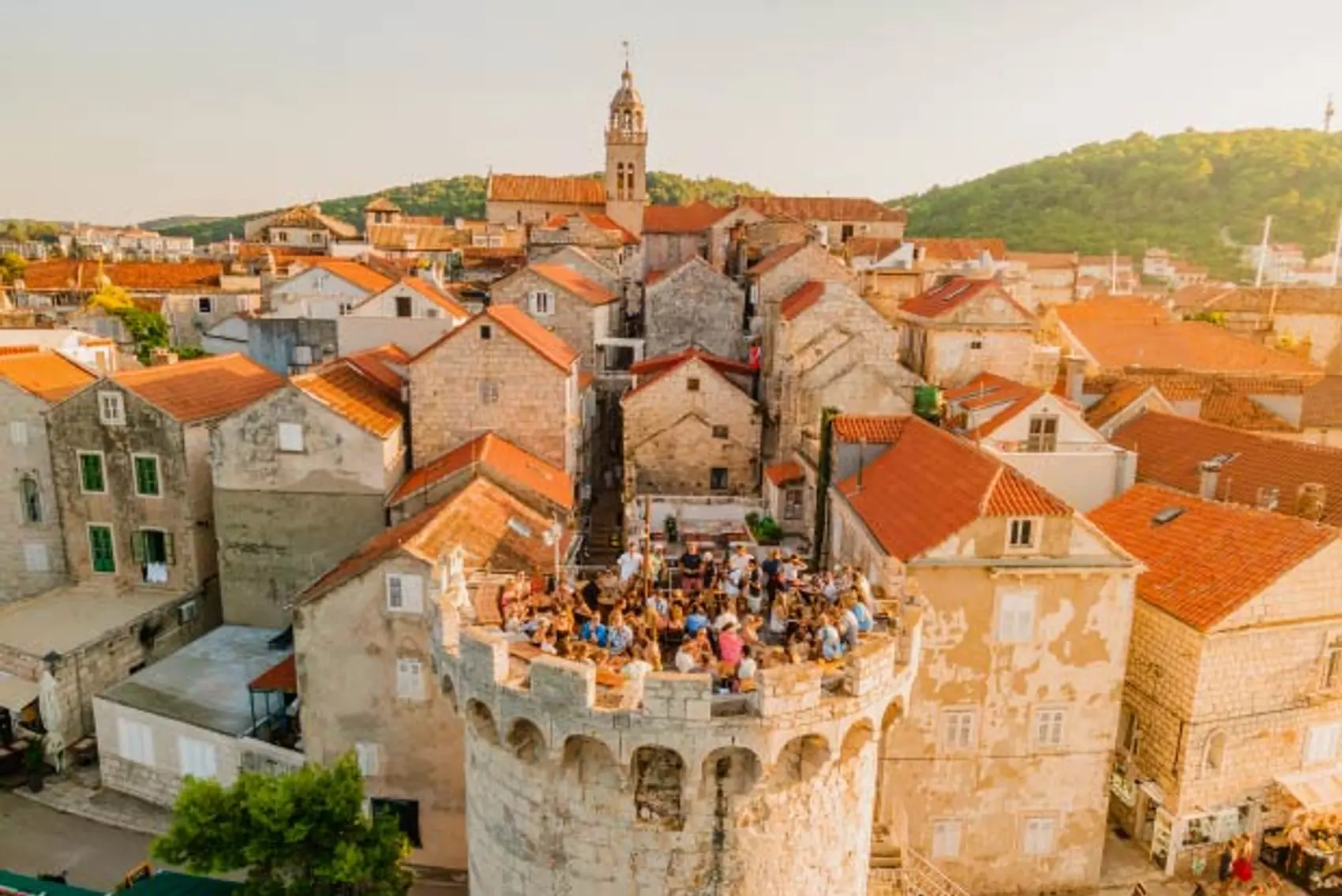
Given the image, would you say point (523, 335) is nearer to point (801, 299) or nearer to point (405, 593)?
point (405, 593)

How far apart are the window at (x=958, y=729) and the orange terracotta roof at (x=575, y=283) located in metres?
32.6

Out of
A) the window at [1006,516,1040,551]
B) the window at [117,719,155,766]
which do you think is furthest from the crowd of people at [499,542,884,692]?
the window at [117,719,155,766]

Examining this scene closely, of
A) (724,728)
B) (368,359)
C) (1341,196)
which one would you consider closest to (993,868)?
(724,728)

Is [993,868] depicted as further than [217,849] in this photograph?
Yes

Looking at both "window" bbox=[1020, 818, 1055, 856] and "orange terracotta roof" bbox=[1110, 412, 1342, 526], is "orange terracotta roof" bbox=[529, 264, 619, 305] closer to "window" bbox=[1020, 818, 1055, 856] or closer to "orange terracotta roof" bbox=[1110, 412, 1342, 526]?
"orange terracotta roof" bbox=[1110, 412, 1342, 526]

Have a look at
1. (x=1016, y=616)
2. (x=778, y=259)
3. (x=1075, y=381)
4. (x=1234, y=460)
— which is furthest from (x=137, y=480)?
(x=1075, y=381)

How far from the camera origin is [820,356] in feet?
140

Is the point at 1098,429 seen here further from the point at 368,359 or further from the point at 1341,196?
the point at 1341,196

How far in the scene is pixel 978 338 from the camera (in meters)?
45.6

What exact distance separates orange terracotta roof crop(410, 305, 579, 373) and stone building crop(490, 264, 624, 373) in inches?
262

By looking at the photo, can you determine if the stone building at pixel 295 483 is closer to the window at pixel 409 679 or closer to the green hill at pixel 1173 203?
the window at pixel 409 679

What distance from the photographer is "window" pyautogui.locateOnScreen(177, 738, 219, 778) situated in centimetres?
2909

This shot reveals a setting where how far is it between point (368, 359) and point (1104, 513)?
30.8 m

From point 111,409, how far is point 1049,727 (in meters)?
35.8
